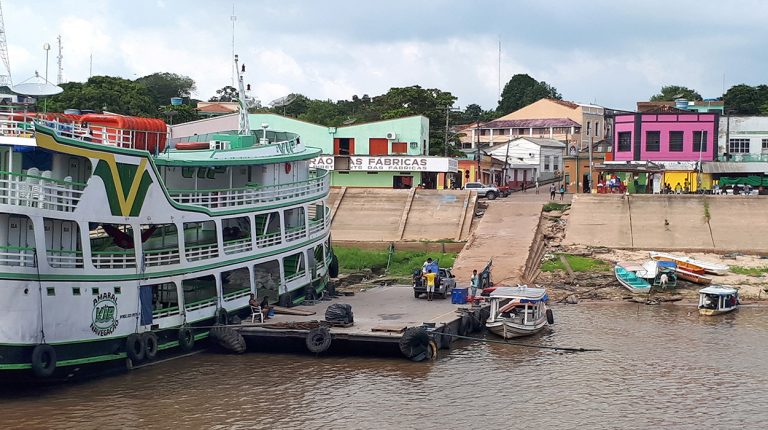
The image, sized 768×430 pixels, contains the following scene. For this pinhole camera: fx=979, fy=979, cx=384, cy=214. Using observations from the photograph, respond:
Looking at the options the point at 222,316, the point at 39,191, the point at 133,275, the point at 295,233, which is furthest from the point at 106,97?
the point at 39,191

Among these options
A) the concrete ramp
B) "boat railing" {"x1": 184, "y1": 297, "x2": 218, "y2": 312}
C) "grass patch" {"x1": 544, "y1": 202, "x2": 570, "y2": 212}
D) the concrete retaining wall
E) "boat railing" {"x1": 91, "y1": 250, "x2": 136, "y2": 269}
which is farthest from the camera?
"grass patch" {"x1": 544, "y1": 202, "x2": 570, "y2": 212}

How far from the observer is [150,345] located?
24125 mm

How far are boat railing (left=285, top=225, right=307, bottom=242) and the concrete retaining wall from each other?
1787cm

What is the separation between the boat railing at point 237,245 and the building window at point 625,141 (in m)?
38.7

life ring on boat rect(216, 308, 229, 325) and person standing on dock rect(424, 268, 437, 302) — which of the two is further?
person standing on dock rect(424, 268, 437, 302)

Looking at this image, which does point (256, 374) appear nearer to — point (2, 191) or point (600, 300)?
point (2, 191)

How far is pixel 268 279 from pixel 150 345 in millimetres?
6252

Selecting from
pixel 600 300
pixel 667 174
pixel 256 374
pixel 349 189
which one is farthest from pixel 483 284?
pixel 667 174

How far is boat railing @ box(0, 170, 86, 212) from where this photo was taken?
20859 millimetres

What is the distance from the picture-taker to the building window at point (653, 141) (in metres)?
60.7

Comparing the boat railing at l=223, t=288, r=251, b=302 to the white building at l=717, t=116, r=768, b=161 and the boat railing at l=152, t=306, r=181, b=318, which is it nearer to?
the boat railing at l=152, t=306, r=181, b=318

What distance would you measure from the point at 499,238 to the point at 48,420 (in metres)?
28.2

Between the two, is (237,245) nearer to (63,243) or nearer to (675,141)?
(63,243)

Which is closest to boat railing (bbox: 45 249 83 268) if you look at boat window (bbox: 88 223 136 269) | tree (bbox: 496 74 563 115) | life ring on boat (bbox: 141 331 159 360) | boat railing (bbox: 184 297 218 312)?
boat window (bbox: 88 223 136 269)
